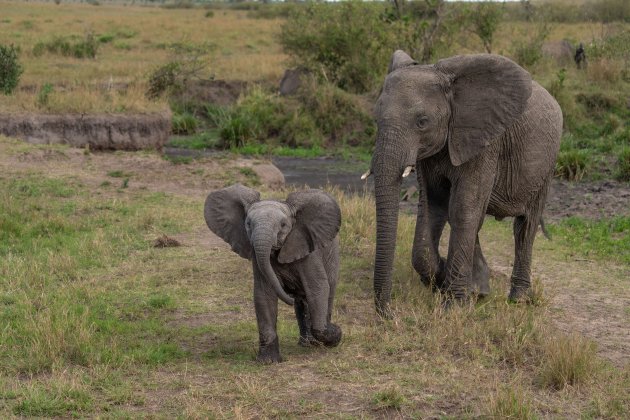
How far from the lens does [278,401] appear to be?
596 cm

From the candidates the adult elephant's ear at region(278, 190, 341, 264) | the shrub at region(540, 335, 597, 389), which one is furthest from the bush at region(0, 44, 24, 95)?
the shrub at region(540, 335, 597, 389)

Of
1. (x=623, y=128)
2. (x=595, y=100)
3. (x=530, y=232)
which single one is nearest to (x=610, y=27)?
(x=595, y=100)

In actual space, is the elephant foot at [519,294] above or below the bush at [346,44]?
below

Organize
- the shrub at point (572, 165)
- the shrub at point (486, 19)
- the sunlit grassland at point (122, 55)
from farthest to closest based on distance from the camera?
the shrub at point (486, 19) < the sunlit grassland at point (122, 55) < the shrub at point (572, 165)

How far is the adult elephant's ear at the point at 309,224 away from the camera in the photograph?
21.8 ft

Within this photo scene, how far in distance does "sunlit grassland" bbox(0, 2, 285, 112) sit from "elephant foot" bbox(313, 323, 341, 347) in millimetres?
11232

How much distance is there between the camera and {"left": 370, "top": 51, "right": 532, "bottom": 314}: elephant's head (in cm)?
717

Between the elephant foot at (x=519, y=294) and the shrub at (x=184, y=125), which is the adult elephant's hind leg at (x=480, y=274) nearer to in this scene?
the elephant foot at (x=519, y=294)

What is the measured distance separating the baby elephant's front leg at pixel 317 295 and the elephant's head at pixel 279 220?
0.49 feet

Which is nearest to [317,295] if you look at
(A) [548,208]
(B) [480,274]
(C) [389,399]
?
(C) [389,399]

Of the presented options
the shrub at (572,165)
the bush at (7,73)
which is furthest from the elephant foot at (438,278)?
the bush at (7,73)

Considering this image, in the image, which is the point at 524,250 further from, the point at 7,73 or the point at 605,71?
the point at 605,71

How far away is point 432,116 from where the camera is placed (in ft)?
24.2

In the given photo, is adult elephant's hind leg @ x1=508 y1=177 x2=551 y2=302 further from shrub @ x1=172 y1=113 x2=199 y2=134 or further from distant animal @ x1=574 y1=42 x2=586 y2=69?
distant animal @ x1=574 y1=42 x2=586 y2=69
